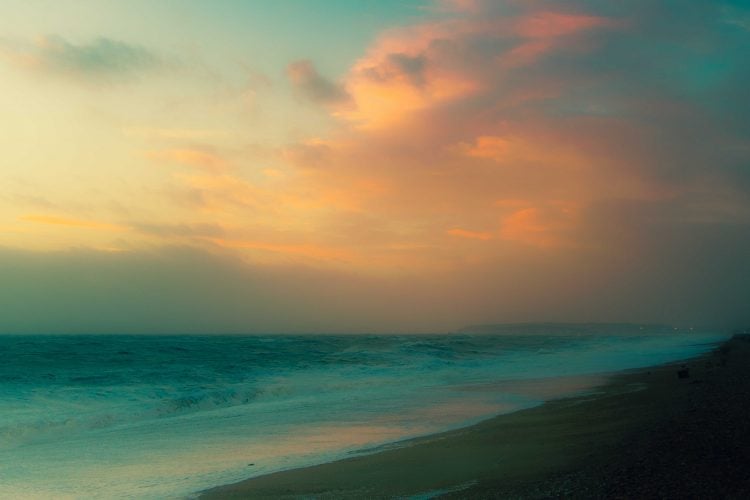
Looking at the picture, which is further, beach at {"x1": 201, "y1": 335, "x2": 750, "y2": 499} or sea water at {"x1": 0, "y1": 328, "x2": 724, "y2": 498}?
sea water at {"x1": 0, "y1": 328, "x2": 724, "y2": 498}

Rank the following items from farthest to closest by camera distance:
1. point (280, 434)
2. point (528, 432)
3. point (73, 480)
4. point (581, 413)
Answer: point (581, 413) < point (280, 434) < point (528, 432) < point (73, 480)

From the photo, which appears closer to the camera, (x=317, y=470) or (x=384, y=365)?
(x=317, y=470)

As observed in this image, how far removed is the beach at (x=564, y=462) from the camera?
7.70 metres

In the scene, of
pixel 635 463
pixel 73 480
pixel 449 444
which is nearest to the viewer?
pixel 635 463

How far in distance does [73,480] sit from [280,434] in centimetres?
514

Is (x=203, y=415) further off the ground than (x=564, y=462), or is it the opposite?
(x=564, y=462)

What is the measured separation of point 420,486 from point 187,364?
108 ft

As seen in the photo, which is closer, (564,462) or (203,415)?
(564,462)

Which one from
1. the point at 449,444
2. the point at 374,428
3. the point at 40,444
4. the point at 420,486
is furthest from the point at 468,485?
the point at 40,444

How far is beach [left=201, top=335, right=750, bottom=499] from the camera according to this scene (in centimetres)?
770

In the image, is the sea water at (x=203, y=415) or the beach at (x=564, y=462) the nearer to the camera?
the beach at (x=564, y=462)

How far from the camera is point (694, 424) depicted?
11.2 metres

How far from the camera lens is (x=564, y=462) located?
981 cm

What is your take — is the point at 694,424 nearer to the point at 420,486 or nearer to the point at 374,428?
the point at 420,486
